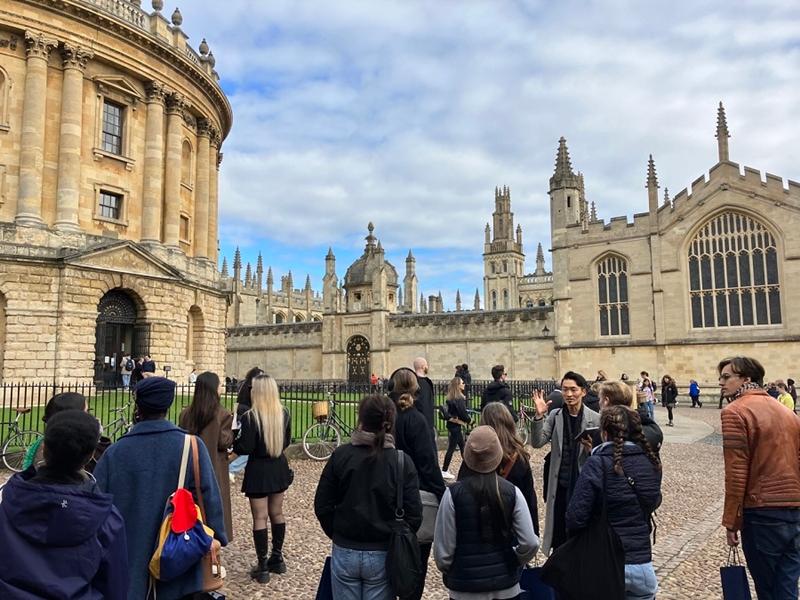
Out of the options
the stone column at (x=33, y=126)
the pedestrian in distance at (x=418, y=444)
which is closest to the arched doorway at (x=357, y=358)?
the stone column at (x=33, y=126)

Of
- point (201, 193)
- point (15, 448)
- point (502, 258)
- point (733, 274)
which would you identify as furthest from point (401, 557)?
point (502, 258)

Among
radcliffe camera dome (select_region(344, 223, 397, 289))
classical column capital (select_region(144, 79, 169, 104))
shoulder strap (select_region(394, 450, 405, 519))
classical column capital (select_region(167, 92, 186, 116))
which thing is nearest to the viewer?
shoulder strap (select_region(394, 450, 405, 519))

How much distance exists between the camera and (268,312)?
64250 millimetres

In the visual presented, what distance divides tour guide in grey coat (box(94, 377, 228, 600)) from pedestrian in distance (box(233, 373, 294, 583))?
2.21 meters

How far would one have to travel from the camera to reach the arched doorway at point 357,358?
3628 centimetres

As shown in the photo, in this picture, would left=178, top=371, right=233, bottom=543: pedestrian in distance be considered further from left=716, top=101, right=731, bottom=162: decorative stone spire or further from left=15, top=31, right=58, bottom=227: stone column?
left=716, top=101, right=731, bottom=162: decorative stone spire

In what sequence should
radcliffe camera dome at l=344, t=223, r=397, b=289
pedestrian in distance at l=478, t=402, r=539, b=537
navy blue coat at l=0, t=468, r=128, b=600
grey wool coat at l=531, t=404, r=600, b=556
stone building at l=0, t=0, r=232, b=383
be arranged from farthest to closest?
radcliffe camera dome at l=344, t=223, r=397, b=289 < stone building at l=0, t=0, r=232, b=383 < grey wool coat at l=531, t=404, r=600, b=556 < pedestrian in distance at l=478, t=402, r=539, b=537 < navy blue coat at l=0, t=468, r=128, b=600

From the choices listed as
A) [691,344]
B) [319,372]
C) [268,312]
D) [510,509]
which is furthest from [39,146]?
[268,312]

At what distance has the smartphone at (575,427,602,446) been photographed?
4.80m

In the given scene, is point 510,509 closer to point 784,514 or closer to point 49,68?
point 784,514

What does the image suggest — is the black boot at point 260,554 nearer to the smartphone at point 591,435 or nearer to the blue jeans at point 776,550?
the smartphone at point 591,435

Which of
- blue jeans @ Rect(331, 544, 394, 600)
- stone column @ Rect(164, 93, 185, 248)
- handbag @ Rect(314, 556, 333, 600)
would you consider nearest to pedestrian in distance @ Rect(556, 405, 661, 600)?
blue jeans @ Rect(331, 544, 394, 600)

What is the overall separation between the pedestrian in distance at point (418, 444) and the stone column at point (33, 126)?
20.5m

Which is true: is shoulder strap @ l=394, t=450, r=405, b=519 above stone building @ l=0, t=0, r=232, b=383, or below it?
below
